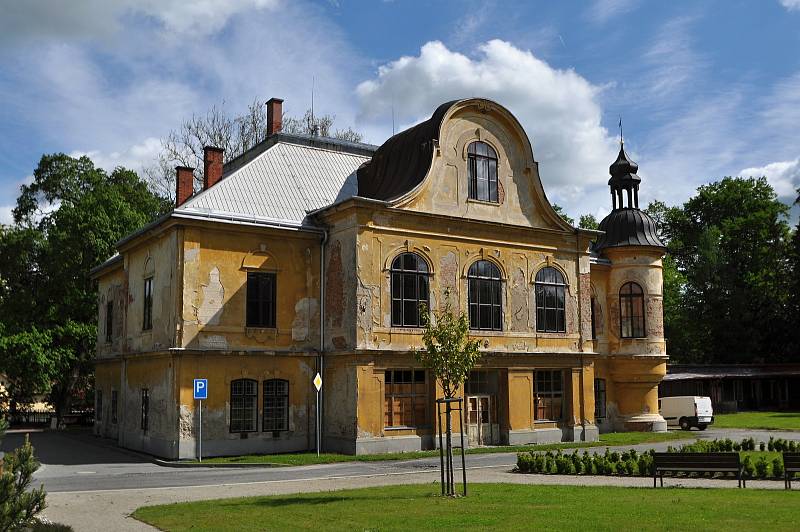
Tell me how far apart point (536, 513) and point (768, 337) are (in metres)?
52.2

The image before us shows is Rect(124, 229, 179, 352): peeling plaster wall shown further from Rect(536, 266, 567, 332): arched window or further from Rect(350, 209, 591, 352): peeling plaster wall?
Rect(536, 266, 567, 332): arched window

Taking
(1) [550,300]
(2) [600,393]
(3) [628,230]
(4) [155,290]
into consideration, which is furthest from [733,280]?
(4) [155,290]

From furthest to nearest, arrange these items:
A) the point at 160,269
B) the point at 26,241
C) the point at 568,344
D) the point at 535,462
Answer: the point at 26,241, the point at 568,344, the point at 160,269, the point at 535,462

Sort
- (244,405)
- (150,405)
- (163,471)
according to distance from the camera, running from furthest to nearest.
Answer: (150,405) < (244,405) < (163,471)

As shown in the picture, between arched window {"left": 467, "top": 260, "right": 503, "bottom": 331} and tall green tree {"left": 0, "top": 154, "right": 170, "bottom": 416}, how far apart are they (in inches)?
793

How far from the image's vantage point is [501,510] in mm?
12750

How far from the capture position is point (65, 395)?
1618 inches

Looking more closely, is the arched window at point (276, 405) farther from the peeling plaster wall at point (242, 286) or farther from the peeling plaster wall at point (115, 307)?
the peeling plaster wall at point (115, 307)

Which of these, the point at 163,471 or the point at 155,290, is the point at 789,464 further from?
the point at 155,290

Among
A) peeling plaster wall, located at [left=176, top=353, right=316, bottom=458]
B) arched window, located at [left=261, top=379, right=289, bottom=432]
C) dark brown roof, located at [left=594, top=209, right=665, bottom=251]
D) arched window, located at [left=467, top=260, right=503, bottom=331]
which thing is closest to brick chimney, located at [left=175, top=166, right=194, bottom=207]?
peeling plaster wall, located at [left=176, top=353, right=316, bottom=458]

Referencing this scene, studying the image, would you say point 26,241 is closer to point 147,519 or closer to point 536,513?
point 147,519

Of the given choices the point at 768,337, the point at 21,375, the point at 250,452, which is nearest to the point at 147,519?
the point at 250,452

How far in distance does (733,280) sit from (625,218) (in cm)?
2810

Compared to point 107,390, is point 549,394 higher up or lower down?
lower down
